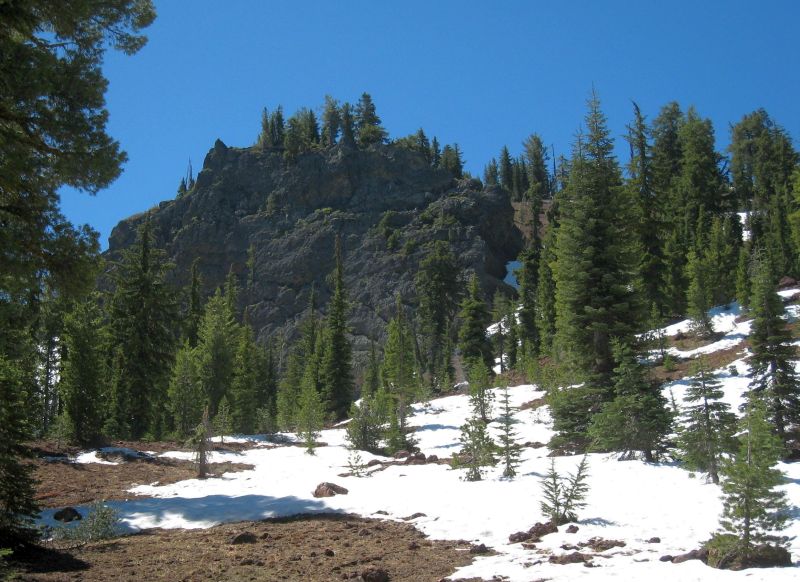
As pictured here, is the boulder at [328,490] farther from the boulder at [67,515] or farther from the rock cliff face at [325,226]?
the rock cliff face at [325,226]

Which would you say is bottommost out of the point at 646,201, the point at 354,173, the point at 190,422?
the point at 190,422

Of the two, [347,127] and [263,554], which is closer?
[263,554]

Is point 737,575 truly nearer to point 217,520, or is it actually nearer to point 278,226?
point 217,520

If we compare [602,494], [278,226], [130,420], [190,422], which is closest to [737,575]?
[602,494]

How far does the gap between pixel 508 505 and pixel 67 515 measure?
9249mm

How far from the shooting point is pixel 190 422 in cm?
3112

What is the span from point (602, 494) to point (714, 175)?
55893 millimetres

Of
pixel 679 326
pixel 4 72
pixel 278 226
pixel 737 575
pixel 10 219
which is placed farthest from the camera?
pixel 278 226

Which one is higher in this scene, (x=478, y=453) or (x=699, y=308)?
(x=699, y=308)

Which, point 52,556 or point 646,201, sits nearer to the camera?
point 52,556

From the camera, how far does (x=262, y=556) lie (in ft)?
33.0

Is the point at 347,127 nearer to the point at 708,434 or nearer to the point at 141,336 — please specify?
the point at 141,336

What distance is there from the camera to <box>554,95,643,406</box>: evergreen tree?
65.9 ft

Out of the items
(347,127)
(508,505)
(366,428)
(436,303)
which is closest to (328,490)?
(508,505)
